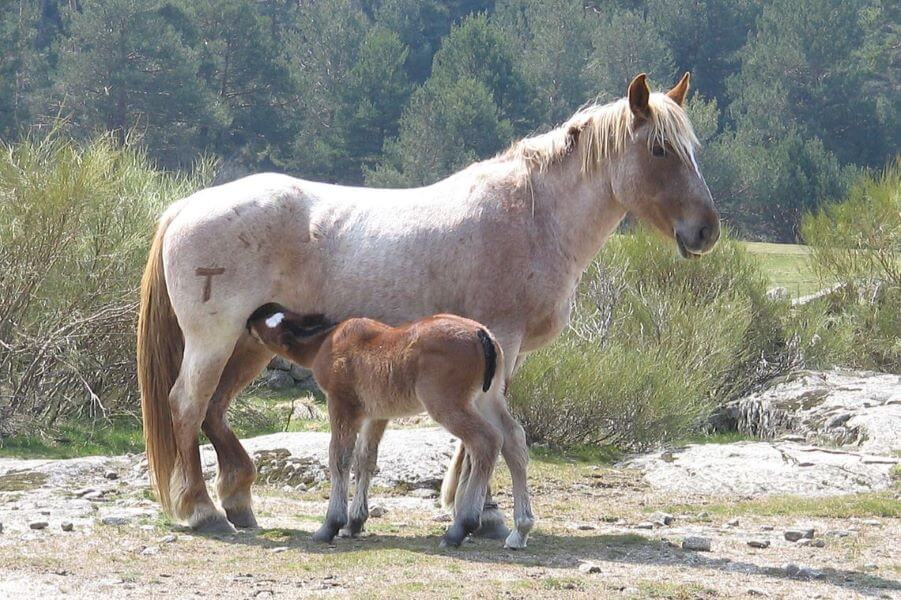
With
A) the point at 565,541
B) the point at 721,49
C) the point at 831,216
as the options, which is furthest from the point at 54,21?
the point at 565,541

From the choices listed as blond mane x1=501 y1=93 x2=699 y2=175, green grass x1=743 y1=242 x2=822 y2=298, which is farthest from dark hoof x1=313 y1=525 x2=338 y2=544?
Result: green grass x1=743 y1=242 x2=822 y2=298

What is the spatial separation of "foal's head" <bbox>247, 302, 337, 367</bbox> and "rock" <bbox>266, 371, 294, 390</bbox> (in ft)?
31.4

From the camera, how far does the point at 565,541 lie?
7.11 m

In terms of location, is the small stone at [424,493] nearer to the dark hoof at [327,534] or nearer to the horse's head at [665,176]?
the dark hoof at [327,534]

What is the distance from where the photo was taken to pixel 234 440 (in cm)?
769

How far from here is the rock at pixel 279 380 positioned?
55.4 ft

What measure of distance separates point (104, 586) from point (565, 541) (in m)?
2.47

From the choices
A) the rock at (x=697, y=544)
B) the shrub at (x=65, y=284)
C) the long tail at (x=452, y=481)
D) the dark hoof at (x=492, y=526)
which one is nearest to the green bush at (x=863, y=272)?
the shrub at (x=65, y=284)

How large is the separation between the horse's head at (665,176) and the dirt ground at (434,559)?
164 cm

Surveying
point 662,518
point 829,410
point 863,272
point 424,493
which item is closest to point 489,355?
point 662,518

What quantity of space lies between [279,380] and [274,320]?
9.93 meters

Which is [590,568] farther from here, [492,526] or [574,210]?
[574,210]

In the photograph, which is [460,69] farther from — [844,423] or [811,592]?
[811,592]

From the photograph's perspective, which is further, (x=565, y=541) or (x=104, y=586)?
(x=565, y=541)
